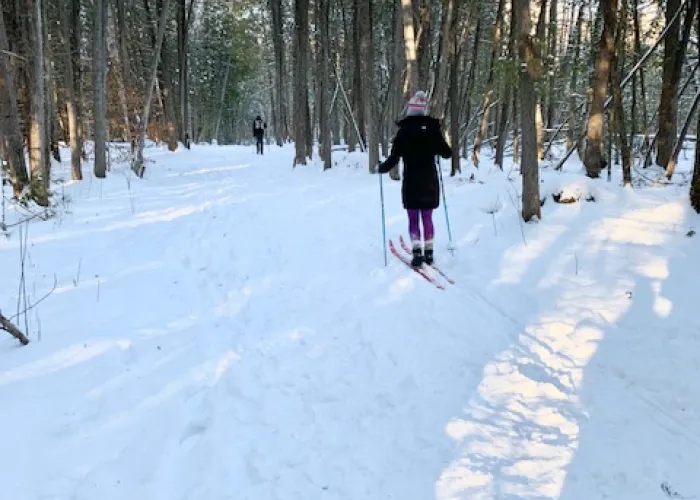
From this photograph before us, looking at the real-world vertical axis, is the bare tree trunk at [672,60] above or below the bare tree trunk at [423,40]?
below

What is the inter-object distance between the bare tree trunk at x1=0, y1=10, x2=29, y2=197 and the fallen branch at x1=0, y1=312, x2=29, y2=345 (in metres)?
6.28

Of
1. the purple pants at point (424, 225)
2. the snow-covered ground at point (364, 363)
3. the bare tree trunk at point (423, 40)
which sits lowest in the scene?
the snow-covered ground at point (364, 363)

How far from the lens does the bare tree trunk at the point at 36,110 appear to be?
9.77 meters

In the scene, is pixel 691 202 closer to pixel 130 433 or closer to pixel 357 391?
pixel 357 391

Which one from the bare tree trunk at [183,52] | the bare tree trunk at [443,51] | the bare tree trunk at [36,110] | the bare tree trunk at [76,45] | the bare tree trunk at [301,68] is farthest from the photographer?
the bare tree trunk at [183,52]

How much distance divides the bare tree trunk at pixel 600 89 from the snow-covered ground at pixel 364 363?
1278 mm

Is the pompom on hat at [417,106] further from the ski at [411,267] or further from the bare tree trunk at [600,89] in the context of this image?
the bare tree trunk at [600,89]

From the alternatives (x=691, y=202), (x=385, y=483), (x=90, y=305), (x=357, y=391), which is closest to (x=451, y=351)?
(x=357, y=391)

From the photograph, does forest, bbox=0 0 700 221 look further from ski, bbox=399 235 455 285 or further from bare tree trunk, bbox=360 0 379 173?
ski, bbox=399 235 455 285

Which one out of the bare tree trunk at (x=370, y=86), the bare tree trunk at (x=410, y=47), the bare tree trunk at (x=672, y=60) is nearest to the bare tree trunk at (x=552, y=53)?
the bare tree trunk at (x=672, y=60)

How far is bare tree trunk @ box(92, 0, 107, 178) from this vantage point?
12.8 metres

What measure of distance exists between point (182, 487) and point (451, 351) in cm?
260

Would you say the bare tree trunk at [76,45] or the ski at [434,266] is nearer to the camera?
the ski at [434,266]

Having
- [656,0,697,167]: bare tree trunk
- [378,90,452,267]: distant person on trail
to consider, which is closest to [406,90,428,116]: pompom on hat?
[378,90,452,267]: distant person on trail
